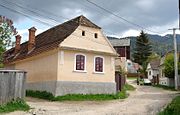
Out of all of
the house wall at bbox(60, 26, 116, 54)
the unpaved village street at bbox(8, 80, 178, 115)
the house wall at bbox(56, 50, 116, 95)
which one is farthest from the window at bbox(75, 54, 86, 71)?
the unpaved village street at bbox(8, 80, 178, 115)

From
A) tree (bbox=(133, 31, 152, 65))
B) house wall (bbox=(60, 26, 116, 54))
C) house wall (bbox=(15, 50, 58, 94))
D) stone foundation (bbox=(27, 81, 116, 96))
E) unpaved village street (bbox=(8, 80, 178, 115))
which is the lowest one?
unpaved village street (bbox=(8, 80, 178, 115))

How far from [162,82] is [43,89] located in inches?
1271

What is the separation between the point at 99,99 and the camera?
81.5 ft

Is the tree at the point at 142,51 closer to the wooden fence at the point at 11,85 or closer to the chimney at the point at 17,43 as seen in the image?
the chimney at the point at 17,43

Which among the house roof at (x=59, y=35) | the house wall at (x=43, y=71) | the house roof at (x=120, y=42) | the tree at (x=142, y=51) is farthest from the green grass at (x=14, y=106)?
the tree at (x=142, y=51)

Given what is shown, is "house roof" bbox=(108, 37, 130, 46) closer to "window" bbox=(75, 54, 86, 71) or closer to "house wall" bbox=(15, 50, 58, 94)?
"house wall" bbox=(15, 50, 58, 94)

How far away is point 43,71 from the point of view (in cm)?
2673

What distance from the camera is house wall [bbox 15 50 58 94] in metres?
24.8

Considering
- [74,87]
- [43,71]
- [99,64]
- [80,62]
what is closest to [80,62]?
[80,62]

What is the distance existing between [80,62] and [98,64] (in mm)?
2025

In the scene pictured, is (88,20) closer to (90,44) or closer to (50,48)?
(90,44)

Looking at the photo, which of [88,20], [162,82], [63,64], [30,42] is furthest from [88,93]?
[162,82]

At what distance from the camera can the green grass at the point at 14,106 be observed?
16.1 m

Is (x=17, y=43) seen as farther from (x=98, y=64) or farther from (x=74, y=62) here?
(x=74, y=62)
